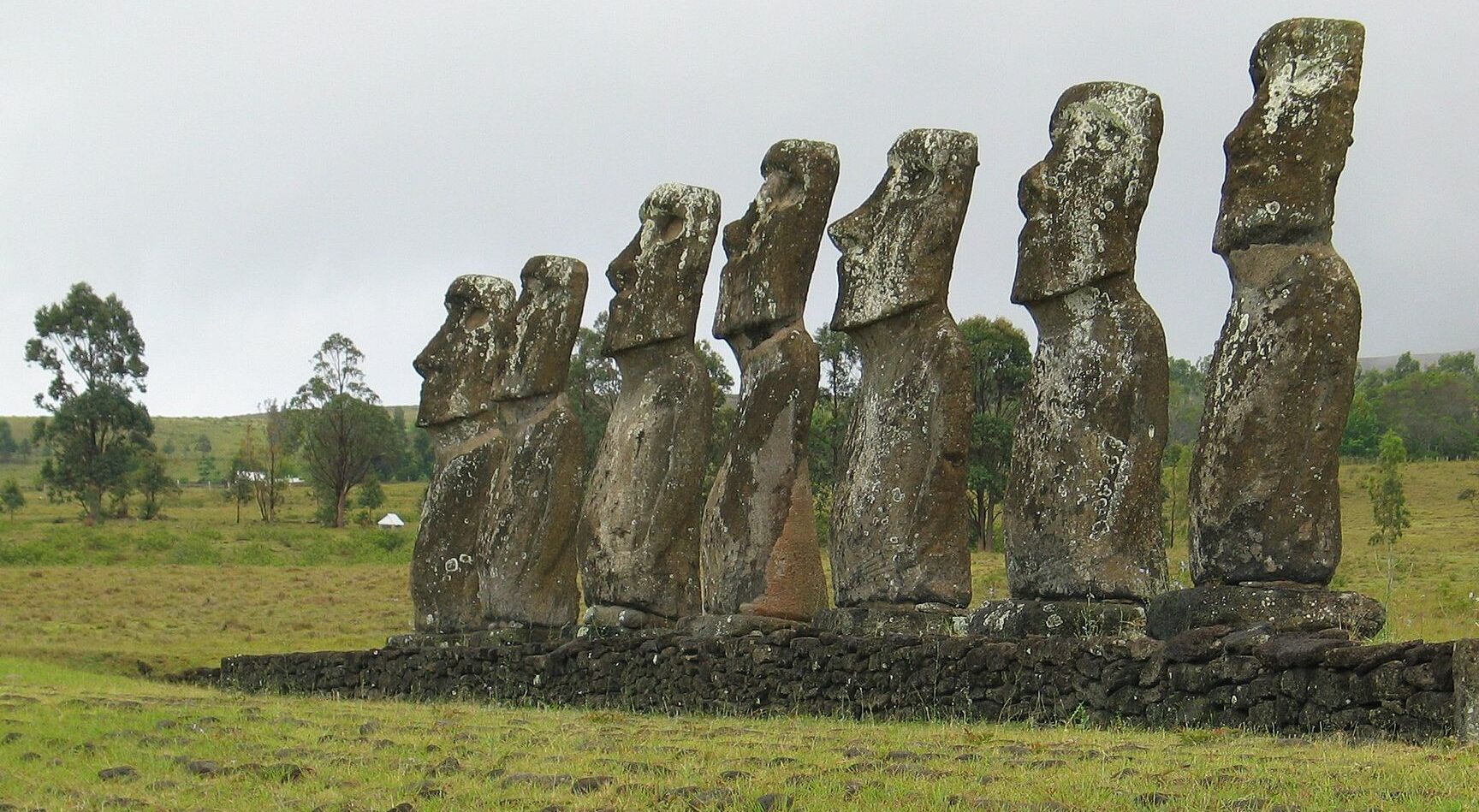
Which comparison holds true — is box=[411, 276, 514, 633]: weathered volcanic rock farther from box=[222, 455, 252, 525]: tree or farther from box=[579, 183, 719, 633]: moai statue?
box=[222, 455, 252, 525]: tree

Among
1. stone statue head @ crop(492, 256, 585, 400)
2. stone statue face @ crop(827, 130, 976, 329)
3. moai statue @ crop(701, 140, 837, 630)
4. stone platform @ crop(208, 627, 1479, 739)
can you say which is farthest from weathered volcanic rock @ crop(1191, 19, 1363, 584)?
stone statue head @ crop(492, 256, 585, 400)

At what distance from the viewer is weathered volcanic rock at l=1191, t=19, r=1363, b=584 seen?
1192 centimetres

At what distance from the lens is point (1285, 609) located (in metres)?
11.7

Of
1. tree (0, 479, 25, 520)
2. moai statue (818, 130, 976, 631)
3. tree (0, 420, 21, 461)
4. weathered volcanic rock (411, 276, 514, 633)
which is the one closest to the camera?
moai statue (818, 130, 976, 631)

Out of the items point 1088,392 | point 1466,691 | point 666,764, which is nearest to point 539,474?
point 1088,392

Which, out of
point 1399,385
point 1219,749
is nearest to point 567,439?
point 1219,749

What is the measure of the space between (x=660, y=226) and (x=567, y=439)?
244 cm

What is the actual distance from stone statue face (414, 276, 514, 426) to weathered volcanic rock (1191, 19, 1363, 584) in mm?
9792

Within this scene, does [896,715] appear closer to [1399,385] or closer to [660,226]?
[660,226]

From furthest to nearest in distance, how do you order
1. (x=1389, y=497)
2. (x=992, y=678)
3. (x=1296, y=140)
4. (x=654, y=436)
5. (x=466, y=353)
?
(x=1389, y=497) < (x=466, y=353) < (x=654, y=436) < (x=992, y=678) < (x=1296, y=140)

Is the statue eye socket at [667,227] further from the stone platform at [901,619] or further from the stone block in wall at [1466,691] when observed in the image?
the stone block in wall at [1466,691]

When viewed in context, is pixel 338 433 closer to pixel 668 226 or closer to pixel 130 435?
pixel 130 435

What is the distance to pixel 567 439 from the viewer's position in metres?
19.2

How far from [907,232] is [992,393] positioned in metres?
18.1
